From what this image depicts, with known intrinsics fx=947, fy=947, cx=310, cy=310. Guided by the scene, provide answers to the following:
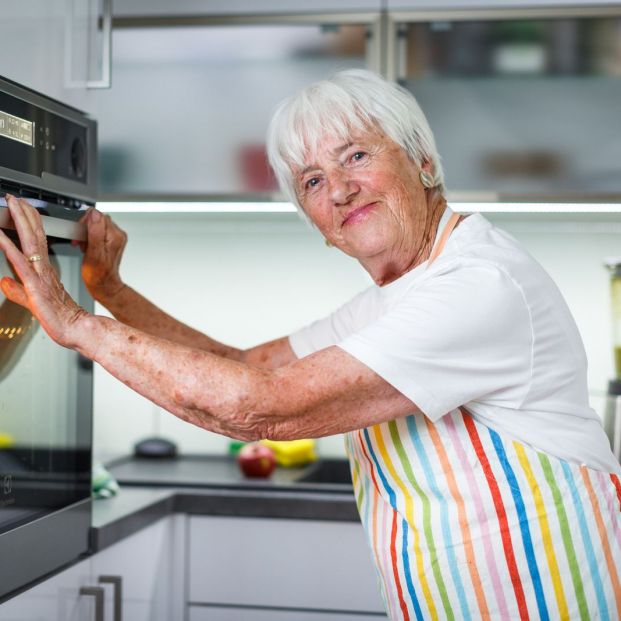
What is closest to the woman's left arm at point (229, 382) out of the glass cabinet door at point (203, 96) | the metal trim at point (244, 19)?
the glass cabinet door at point (203, 96)

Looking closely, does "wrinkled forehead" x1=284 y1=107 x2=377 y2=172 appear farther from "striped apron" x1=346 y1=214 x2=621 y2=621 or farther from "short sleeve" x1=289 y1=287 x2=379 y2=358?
"striped apron" x1=346 y1=214 x2=621 y2=621

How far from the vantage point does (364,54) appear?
7.19 ft

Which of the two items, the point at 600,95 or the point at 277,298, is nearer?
the point at 600,95

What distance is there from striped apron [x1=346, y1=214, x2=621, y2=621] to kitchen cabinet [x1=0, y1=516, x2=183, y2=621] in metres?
0.53

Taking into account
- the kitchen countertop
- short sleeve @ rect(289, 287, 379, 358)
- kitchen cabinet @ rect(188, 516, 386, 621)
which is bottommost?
kitchen cabinet @ rect(188, 516, 386, 621)

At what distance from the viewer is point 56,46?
54.6 inches

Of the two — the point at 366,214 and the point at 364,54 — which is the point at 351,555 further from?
the point at 364,54

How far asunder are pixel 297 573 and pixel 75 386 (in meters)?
0.78

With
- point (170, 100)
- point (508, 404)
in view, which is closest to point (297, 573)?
point (508, 404)

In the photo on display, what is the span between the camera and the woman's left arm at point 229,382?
107cm

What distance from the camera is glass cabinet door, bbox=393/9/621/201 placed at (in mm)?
2141

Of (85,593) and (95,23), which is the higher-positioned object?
(95,23)

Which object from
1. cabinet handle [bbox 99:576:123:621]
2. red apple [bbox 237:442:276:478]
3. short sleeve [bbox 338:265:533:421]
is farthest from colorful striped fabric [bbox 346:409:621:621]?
red apple [bbox 237:442:276:478]

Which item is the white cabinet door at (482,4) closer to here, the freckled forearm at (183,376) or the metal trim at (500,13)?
the metal trim at (500,13)
